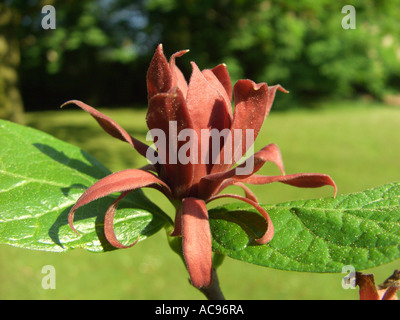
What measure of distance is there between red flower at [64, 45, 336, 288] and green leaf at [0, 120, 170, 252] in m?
→ 0.09

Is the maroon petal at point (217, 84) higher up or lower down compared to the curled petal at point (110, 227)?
higher up

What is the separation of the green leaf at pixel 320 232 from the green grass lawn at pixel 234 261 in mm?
3857

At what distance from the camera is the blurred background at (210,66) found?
4.92m

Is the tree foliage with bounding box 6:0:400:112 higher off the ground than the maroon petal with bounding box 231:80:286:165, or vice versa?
→ the tree foliage with bounding box 6:0:400:112

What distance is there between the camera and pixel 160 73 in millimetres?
702

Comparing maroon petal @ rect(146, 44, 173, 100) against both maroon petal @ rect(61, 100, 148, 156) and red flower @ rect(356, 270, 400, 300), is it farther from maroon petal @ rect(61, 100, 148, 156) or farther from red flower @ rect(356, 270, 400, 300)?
red flower @ rect(356, 270, 400, 300)

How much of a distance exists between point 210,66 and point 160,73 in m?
15.4

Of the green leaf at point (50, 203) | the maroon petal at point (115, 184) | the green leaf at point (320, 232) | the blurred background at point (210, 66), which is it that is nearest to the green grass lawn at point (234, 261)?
the blurred background at point (210, 66)

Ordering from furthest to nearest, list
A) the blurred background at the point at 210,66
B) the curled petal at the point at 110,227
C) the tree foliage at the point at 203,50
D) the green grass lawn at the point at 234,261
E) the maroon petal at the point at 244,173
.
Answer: the tree foliage at the point at 203,50
the blurred background at the point at 210,66
the green grass lawn at the point at 234,261
the curled petal at the point at 110,227
the maroon petal at the point at 244,173

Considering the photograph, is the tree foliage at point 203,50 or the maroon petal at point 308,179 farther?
the tree foliage at point 203,50

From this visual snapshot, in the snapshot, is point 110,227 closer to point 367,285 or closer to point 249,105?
point 249,105

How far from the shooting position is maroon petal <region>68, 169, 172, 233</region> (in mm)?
643

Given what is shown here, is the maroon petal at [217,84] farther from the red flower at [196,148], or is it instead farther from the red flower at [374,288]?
the red flower at [374,288]

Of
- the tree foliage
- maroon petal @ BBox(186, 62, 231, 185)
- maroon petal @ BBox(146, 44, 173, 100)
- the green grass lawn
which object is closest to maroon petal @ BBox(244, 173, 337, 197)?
maroon petal @ BBox(186, 62, 231, 185)
